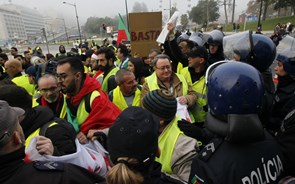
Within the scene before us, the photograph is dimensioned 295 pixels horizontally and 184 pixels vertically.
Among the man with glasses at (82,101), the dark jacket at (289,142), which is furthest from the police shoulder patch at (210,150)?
the man with glasses at (82,101)

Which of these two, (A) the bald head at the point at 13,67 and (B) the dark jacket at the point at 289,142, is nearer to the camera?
(B) the dark jacket at the point at 289,142

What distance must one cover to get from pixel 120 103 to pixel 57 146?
1.73 m

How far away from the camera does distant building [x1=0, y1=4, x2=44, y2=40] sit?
12606cm

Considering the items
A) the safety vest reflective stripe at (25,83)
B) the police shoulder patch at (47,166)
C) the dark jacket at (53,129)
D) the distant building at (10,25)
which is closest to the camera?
the police shoulder patch at (47,166)

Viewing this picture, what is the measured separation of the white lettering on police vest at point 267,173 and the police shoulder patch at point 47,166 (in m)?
1.09

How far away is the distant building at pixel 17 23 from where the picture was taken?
126062 mm

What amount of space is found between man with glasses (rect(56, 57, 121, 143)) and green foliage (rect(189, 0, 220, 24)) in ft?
259

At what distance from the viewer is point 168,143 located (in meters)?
1.97

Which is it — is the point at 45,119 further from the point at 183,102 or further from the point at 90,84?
the point at 183,102

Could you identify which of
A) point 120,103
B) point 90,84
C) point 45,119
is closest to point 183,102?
point 120,103

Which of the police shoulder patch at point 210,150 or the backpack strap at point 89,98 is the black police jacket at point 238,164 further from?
the backpack strap at point 89,98

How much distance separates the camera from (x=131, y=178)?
125 cm

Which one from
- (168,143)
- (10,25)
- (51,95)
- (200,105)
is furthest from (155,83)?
(10,25)

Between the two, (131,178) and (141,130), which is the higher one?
(141,130)
